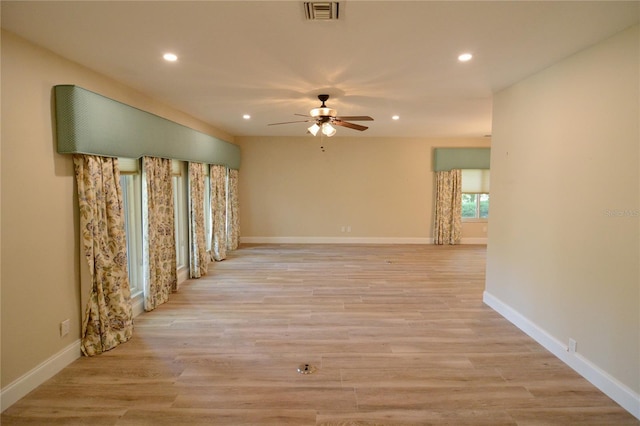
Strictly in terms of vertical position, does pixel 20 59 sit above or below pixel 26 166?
above

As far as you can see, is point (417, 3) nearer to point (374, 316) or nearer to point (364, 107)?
point (364, 107)

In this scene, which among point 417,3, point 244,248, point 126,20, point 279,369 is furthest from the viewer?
point 244,248

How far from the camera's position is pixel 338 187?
25.6ft

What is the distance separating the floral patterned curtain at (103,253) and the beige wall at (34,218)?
0.30 ft

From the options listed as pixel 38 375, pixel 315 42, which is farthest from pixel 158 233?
pixel 315 42

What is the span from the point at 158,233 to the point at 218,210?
211 centimetres

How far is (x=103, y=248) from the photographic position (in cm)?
286

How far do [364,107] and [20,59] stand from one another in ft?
11.9

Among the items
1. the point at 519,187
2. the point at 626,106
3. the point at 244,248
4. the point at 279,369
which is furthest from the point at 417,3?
the point at 244,248

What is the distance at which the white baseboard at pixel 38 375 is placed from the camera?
2.14m

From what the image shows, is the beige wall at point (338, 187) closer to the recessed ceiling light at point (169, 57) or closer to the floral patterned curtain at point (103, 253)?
the floral patterned curtain at point (103, 253)

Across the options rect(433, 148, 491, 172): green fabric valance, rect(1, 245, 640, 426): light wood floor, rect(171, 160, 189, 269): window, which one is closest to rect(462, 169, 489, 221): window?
rect(433, 148, 491, 172): green fabric valance

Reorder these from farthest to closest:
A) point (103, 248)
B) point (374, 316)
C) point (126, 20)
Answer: point (374, 316) < point (103, 248) < point (126, 20)

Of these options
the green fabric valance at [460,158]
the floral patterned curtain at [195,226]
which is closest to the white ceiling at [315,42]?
the floral patterned curtain at [195,226]
